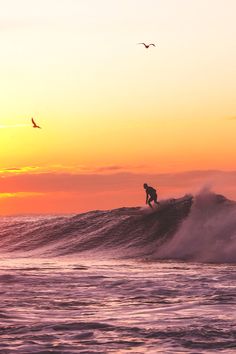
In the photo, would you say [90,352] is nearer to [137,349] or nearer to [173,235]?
[137,349]

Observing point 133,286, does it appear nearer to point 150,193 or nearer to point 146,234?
point 146,234

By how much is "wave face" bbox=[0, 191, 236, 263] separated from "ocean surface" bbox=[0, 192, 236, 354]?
0.25 ft

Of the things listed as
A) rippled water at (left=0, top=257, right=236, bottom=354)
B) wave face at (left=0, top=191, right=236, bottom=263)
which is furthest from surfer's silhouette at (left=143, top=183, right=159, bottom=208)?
rippled water at (left=0, top=257, right=236, bottom=354)

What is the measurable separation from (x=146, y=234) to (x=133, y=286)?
18178mm

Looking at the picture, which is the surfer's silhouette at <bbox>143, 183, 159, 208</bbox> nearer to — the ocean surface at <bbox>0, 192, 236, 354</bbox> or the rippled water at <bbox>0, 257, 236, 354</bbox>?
the ocean surface at <bbox>0, 192, 236, 354</bbox>

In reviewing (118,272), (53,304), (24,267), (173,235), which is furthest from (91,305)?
(173,235)

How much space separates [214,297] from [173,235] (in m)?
19.0

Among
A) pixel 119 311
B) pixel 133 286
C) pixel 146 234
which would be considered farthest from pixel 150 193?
pixel 119 311

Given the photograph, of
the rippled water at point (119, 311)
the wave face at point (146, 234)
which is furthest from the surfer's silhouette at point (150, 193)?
the rippled water at point (119, 311)

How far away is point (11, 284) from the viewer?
20375 mm

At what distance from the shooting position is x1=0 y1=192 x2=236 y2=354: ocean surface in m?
12.1

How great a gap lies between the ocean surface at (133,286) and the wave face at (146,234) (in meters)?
0.08

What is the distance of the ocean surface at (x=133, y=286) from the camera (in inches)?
476

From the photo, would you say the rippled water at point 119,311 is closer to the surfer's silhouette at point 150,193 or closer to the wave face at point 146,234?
the wave face at point 146,234
